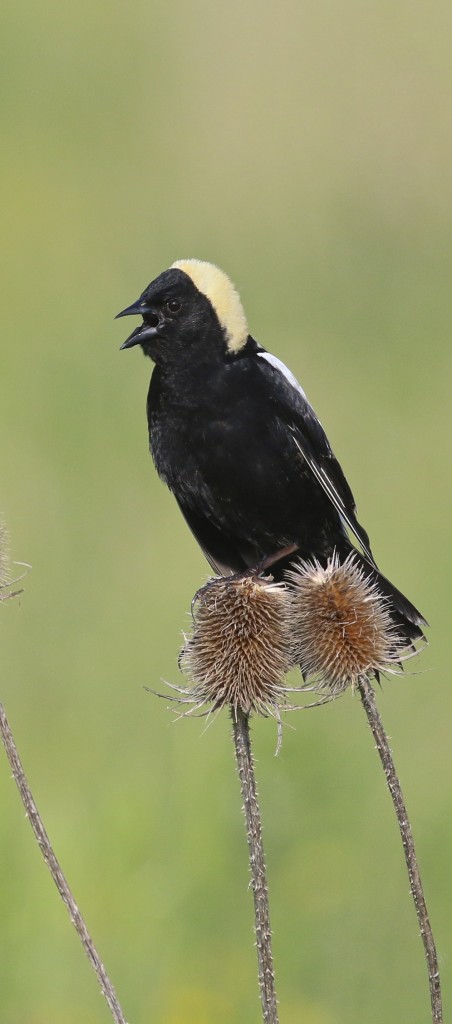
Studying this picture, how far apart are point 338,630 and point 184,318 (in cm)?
129

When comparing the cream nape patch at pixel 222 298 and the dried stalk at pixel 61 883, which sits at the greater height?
the cream nape patch at pixel 222 298

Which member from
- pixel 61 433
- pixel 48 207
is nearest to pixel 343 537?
pixel 61 433

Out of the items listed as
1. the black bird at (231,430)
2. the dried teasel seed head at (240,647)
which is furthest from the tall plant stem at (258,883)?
the black bird at (231,430)

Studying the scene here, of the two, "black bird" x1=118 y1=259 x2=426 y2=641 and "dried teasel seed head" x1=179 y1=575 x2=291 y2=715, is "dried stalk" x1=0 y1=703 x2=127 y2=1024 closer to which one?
"dried teasel seed head" x1=179 y1=575 x2=291 y2=715

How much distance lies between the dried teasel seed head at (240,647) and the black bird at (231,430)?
25.6 inches

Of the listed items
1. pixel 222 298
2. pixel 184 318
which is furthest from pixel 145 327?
pixel 222 298

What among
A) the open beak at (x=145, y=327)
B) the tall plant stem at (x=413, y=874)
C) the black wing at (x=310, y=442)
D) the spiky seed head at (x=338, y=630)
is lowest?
→ the tall plant stem at (x=413, y=874)

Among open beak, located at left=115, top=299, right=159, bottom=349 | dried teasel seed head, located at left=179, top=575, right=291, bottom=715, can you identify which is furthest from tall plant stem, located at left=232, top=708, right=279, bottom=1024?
open beak, located at left=115, top=299, right=159, bottom=349

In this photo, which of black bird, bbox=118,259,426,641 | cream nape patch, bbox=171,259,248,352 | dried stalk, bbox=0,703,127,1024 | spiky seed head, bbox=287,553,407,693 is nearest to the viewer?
dried stalk, bbox=0,703,127,1024

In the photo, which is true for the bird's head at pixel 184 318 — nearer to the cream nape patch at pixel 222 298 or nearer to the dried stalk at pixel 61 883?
the cream nape patch at pixel 222 298

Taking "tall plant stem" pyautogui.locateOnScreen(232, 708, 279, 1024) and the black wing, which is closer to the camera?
"tall plant stem" pyautogui.locateOnScreen(232, 708, 279, 1024)

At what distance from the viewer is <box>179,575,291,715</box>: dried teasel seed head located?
2.91m

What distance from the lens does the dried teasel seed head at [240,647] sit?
9.55ft

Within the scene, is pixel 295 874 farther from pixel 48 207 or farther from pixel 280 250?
pixel 48 207
